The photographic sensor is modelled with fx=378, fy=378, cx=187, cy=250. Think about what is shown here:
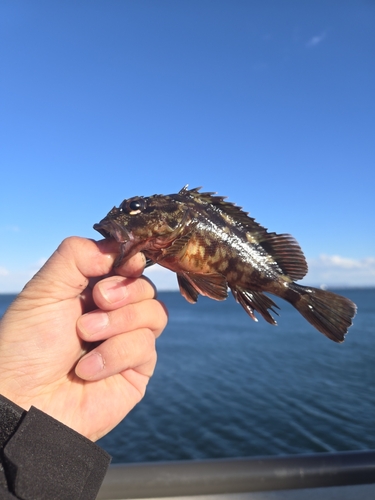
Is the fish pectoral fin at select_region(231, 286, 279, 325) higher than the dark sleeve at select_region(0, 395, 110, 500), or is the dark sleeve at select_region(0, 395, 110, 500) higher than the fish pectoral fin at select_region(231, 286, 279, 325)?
the fish pectoral fin at select_region(231, 286, 279, 325)

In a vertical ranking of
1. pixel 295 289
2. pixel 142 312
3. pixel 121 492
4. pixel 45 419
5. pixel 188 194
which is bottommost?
pixel 121 492

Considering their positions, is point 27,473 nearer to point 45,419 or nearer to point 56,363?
point 45,419

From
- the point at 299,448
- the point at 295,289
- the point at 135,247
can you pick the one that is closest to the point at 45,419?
the point at 135,247

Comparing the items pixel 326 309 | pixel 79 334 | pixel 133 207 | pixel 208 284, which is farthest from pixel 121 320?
pixel 326 309

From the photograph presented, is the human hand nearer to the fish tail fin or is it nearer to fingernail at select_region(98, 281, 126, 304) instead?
fingernail at select_region(98, 281, 126, 304)

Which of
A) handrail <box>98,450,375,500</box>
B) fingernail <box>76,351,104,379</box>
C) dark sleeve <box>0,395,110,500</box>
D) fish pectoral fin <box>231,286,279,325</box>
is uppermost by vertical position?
fish pectoral fin <box>231,286,279,325</box>

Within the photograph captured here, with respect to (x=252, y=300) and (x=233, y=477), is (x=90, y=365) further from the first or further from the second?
(x=233, y=477)

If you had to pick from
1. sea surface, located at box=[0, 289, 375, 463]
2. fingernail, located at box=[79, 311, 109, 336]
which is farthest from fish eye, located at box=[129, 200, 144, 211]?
sea surface, located at box=[0, 289, 375, 463]
